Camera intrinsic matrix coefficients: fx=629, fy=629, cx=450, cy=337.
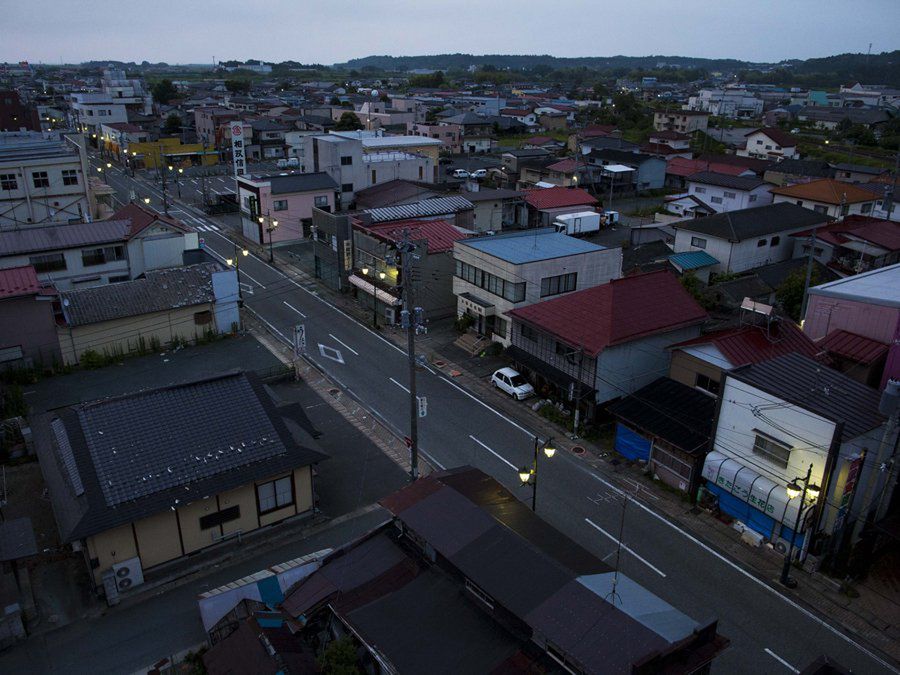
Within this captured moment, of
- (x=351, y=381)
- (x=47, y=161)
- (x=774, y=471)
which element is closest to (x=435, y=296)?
(x=351, y=381)

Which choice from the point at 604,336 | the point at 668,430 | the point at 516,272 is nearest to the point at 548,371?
the point at 604,336

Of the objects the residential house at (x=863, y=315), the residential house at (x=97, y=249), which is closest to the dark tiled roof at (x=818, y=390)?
the residential house at (x=863, y=315)

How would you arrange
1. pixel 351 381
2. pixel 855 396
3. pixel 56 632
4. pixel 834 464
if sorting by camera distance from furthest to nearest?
pixel 351 381 < pixel 855 396 < pixel 834 464 < pixel 56 632

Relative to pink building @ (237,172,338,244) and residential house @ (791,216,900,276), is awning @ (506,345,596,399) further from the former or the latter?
pink building @ (237,172,338,244)

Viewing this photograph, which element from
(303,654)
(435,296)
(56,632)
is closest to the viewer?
(303,654)

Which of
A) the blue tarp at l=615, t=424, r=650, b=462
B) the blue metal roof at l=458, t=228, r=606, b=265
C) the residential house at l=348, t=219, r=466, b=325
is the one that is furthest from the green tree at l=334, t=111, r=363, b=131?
the blue tarp at l=615, t=424, r=650, b=462

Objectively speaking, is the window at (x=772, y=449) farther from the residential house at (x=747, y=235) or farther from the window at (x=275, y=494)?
the residential house at (x=747, y=235)

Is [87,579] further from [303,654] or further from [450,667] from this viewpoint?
[450,667]
